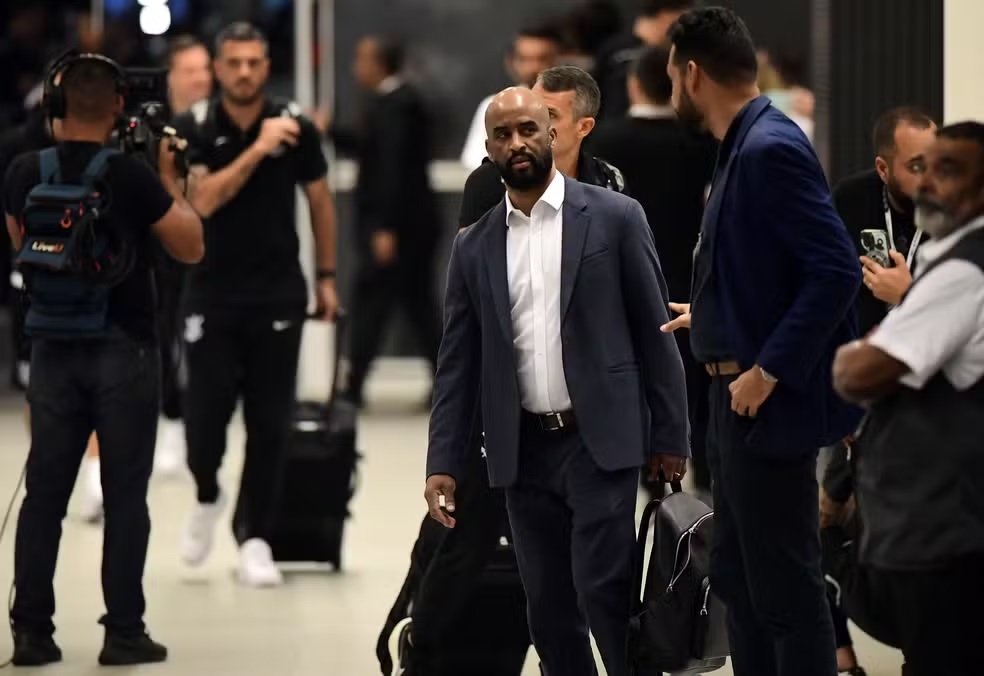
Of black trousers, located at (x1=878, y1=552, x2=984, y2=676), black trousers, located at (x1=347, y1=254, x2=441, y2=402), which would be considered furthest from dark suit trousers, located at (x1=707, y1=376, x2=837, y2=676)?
black trousers, located at (x1=347, y1=254, x2=441, y2=402)

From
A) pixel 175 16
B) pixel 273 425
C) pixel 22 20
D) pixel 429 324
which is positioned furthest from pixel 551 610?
pixel 22 20

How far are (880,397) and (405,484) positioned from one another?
6430mm

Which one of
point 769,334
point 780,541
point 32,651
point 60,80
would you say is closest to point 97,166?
point 60,80

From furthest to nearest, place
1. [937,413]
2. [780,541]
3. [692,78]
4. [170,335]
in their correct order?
[170,335] < [692,78] < [780,541] < [937,413]

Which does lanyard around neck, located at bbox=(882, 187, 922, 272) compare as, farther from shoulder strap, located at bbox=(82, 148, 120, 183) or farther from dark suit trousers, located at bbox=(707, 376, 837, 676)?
shoulder strap, located at bbox=(82, 148, 120, 183)

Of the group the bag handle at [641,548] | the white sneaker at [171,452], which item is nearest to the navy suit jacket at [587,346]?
the bag handle at [641,548]

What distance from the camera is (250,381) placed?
775 cm

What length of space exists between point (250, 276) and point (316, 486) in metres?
0.84

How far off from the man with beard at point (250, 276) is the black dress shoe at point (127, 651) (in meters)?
1.24

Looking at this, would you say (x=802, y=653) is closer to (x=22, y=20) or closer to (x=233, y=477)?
(x=233, y=477)

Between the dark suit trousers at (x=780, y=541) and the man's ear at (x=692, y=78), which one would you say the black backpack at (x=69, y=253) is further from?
the dark suit trousers at (x=780, y=541)

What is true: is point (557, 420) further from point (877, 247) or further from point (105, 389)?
point (105, 389)

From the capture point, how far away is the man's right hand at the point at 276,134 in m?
7.71

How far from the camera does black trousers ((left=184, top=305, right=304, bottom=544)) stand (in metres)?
7.71
